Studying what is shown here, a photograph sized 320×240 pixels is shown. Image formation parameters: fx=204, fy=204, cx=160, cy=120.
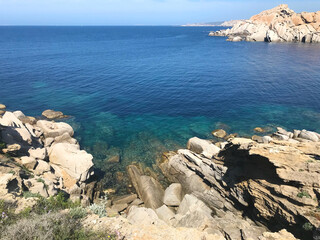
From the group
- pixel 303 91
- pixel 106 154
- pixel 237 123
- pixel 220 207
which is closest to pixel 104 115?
pixel 106 154

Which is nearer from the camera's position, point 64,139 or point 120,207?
point 120,207

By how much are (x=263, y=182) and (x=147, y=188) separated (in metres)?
12.0

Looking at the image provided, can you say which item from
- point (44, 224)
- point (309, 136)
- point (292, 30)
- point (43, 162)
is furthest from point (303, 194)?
point (292, 30)

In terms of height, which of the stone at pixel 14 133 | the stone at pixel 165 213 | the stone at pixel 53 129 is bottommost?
the stone at pixel 165 213

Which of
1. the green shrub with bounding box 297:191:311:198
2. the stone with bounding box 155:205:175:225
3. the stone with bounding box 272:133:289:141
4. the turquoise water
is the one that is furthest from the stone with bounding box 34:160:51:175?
the stone with bounding box 272:133:289:141

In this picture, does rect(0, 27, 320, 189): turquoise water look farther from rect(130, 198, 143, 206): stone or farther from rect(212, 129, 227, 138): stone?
rect(130, 198, 143, 206): stone

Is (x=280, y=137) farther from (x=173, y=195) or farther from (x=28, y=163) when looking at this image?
(x=28, y=163)

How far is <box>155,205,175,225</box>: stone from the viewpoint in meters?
19.6

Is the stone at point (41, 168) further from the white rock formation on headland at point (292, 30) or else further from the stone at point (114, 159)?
the white rock formation on headland at point (292, 30)

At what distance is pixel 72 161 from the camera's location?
24.7 m

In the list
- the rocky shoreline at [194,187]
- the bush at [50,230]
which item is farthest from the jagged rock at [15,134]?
the bush at [50,230]

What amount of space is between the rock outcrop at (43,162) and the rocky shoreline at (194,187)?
11cm

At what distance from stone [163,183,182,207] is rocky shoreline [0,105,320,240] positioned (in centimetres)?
11

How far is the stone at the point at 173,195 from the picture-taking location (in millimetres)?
21991
